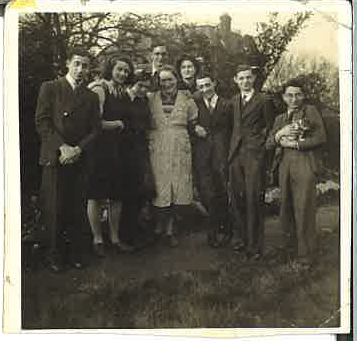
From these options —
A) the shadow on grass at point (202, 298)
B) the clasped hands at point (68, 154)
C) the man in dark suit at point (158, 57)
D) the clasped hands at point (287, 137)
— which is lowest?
the shadow on grass at point (202, 298)

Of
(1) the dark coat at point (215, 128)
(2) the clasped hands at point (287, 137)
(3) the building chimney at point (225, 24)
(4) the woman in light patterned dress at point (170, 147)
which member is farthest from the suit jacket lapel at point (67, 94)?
(2) the clasped hands at point (287, 137)

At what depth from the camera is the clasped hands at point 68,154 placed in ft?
5.27

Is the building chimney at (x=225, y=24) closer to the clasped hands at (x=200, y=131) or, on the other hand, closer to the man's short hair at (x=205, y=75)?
the man's short hair at (x=205, y=75)

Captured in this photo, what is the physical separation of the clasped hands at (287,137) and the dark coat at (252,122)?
3 cm

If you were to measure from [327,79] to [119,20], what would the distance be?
0.57 m

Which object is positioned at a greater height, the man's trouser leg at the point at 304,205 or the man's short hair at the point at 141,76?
the man's short hair at the point at 141,76

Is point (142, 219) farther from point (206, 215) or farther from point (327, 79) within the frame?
point (327, 79)

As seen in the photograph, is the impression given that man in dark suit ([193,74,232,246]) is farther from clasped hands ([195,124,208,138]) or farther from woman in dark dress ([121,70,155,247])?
woman in dark dress ([121,70,155,247])

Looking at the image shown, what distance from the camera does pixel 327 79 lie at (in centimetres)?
165

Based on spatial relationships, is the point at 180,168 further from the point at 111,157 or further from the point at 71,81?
the point at 71,81

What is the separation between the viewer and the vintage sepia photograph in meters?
1.60

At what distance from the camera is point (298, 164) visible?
163cm

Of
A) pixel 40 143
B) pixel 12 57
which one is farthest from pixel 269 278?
pixel 12 57

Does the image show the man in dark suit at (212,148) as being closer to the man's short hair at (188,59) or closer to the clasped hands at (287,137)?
the man's short hair at (188,59)
